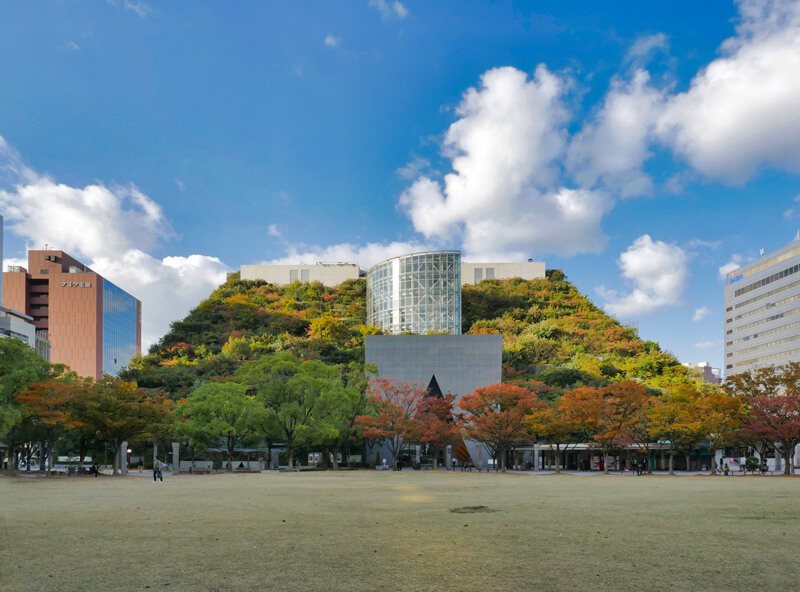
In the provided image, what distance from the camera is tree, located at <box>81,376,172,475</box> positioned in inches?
1526

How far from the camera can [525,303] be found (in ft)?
316

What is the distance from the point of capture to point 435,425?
52.3 m

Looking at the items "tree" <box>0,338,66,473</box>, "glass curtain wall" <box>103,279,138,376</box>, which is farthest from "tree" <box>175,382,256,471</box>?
"glass curtain wall" <box>103,279,138,376</box>

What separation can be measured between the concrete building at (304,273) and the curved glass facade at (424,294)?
22.5 metres

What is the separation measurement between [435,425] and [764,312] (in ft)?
243

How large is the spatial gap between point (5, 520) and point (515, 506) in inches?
497

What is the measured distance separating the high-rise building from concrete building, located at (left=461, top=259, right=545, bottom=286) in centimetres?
6286

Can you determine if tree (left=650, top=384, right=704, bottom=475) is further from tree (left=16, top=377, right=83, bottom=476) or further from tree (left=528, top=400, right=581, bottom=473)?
tree (left=16, top=377, right=83, bottom=476)

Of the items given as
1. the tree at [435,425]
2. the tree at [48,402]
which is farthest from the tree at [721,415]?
the tree at [48,402]

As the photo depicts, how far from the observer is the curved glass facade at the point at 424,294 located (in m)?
89.1

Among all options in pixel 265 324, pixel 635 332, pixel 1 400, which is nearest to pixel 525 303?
pixel 635 332

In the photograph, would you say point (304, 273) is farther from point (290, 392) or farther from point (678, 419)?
point (678, 419)

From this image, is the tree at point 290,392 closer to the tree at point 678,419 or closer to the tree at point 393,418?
the tree at point 393,418

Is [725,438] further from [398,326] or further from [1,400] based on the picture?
[398,326]
